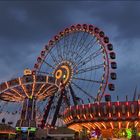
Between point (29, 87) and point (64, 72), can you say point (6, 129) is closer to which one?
point (29, 87)

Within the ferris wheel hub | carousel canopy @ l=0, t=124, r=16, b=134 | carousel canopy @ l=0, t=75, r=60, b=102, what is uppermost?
the ferris wheel hub

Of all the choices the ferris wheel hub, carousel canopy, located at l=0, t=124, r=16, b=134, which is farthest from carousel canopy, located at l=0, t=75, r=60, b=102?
carousel canopy, located at l=0, t=124, r=16, b=134

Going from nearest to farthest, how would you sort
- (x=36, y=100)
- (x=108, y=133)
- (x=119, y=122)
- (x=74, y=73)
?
(x=119, y=122)
(x=108, y=133)
(x=74, y=73)
(x=36, y=100)

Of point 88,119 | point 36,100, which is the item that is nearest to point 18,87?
point 36,100

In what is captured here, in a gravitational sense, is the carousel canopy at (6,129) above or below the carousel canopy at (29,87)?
below

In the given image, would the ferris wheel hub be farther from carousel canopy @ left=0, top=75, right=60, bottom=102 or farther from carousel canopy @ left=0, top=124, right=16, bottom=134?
carousel canopy @ left=0, top=124, right=16, bottom=134

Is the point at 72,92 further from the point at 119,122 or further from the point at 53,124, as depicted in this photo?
the point at 119,122

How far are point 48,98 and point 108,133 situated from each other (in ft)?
63.1

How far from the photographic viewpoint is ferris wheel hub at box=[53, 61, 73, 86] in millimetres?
73812

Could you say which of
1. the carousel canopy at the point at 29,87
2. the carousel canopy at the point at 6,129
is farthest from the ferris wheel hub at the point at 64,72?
the carousel canopy at the point at 6,129

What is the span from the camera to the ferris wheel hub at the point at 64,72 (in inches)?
2906

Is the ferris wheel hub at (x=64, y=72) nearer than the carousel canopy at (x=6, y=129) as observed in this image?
Yes

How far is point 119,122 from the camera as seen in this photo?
205 ft

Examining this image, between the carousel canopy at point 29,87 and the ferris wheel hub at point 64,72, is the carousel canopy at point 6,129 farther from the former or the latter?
the ferris wheel hub at point 64,72
